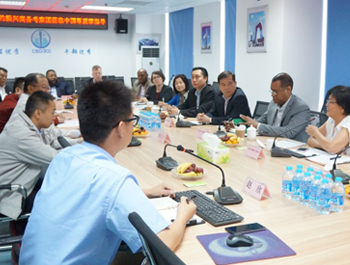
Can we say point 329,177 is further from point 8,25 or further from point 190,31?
point 8,25

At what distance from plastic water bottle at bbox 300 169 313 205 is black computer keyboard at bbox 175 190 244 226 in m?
0.39

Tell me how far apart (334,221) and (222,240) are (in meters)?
0.53

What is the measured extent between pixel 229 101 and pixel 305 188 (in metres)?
2.71

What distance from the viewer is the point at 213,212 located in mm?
1763

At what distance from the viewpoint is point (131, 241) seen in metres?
1.19

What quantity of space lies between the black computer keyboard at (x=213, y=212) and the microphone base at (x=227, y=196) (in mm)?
44

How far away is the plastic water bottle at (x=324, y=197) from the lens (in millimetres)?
1770

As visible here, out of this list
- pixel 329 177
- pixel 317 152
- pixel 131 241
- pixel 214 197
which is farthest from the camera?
pixel 317 152

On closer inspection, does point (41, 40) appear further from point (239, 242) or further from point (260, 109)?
point (239, 242)

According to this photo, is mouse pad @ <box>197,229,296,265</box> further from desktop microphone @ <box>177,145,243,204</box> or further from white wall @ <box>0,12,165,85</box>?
white wall @ <box>0,12,165,85</box>

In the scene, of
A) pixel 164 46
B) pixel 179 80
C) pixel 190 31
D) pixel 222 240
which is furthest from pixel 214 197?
pixel 164 46

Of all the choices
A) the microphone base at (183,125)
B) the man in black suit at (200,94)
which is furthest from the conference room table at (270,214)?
the man in black suit at (200,94)

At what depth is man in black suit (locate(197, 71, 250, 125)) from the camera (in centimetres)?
436

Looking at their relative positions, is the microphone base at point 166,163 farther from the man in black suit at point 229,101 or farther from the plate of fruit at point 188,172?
the man in black suit at point 229,101
